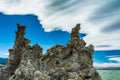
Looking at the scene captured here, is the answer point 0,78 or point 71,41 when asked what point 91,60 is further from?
point 0,78

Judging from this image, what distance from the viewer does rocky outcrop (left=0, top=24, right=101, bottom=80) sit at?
40184 millimetres

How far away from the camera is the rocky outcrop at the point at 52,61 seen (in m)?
40.2

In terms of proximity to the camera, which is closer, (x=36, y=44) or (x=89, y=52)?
(x=36, y=44)

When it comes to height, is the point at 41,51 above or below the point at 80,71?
above

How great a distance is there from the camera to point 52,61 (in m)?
43.4

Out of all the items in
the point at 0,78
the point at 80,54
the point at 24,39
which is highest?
the point at 24,39

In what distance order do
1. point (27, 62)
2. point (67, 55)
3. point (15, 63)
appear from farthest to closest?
point (15, 63), point (67, 55), point (27, 62)

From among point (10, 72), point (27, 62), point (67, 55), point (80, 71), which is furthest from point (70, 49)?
point (10, 72)

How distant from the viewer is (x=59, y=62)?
141 ft

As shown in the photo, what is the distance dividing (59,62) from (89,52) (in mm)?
5970

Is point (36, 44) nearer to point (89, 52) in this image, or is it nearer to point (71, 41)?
point (71, 41)

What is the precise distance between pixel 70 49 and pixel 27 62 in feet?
25.1

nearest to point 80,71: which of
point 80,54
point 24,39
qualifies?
point 80,54

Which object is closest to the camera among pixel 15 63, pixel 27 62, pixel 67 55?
pixel 27 62
